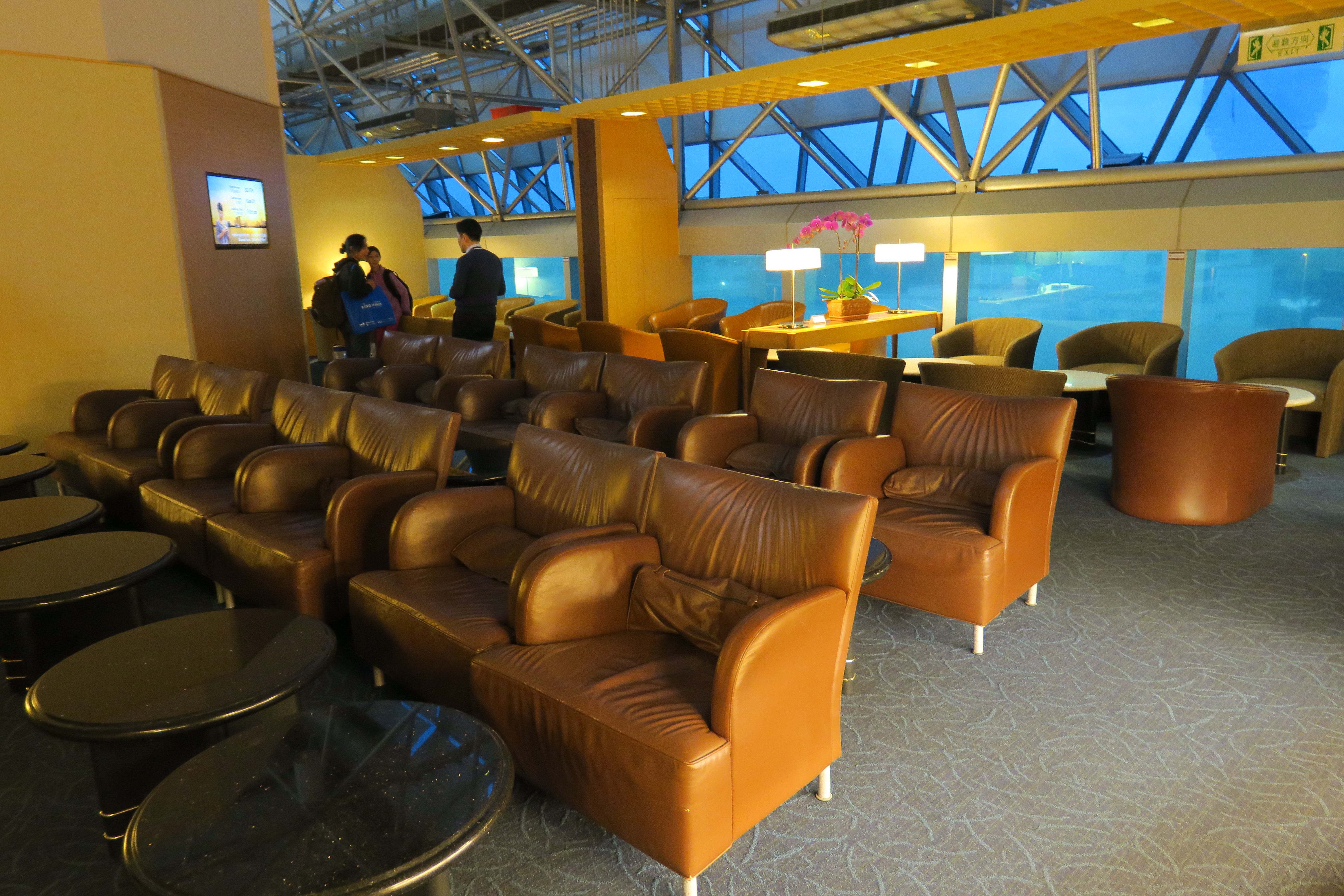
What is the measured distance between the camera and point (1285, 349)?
6484mm

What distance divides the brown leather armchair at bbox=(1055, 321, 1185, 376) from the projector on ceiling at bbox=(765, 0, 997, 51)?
265 centimetres

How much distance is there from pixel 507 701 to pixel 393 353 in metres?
5.37

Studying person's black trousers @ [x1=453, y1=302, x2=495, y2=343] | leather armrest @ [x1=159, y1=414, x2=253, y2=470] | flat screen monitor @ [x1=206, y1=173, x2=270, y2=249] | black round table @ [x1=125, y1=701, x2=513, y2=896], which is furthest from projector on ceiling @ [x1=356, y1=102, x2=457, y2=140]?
black round table @ [x1=125, y1=701, x2=513, y2=896]

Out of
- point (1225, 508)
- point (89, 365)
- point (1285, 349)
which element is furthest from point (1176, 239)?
point (89, 365)

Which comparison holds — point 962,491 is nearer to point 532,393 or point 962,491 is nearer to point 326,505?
point 326,505

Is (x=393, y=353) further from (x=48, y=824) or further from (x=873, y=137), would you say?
(x=873, y=137)

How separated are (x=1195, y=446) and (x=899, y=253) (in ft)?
14.7

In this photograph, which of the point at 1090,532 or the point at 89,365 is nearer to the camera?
the point at 1090,532

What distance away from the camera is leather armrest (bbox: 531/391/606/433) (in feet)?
17.6

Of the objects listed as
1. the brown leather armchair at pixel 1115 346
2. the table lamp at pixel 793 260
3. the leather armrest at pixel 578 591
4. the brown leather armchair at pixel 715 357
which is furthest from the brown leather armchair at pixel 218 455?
the brown leather armchair at pixel 1115 346

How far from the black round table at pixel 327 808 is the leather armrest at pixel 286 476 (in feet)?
6.53

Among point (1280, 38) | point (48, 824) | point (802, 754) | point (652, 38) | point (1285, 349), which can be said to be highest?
point (652, 38)

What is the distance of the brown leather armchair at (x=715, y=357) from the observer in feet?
24.0

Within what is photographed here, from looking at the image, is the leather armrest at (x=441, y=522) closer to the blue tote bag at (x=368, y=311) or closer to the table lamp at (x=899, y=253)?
the blue tote bag at (x=368, y=311)
